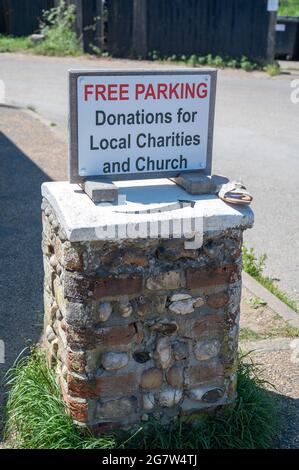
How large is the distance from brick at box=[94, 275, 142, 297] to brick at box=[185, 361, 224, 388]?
55 centimetres

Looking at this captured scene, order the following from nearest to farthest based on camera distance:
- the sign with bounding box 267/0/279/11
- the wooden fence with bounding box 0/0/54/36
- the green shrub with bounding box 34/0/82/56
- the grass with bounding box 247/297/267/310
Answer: the grass with bounding box 247/297/267/310
the sign with bounding box 267/0/279/11
the green shrub with bounding box 34/0/82/56
the wooden fence with bounding box 0/0/54/36

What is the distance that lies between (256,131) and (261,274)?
20.1ft

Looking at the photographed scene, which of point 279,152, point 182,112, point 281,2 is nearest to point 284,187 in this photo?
→ point 279,152

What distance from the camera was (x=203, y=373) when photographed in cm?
377

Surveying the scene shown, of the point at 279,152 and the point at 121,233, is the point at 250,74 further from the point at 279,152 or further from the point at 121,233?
the point at 121,233

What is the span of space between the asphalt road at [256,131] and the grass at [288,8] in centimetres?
928

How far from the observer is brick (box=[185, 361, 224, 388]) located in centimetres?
374

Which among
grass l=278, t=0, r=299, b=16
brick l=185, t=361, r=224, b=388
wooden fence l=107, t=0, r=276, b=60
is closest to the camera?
brick l=185, t=361, r=224, b=388

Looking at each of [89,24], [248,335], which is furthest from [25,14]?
[248,335]

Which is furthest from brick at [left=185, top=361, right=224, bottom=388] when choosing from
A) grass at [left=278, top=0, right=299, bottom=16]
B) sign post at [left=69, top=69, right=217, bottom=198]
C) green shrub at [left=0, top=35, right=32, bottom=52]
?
grass at [left=278, top=0, right=299, bottom=16]

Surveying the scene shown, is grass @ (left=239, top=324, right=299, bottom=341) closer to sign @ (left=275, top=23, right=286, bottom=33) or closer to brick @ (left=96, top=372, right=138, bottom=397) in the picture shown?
brick @ (left=96, top=372, right=138, bottom=397)

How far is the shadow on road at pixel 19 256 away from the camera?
502 centimetres

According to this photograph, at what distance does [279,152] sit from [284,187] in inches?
71.2

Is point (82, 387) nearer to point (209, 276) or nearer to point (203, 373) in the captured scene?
point (203, 373)
